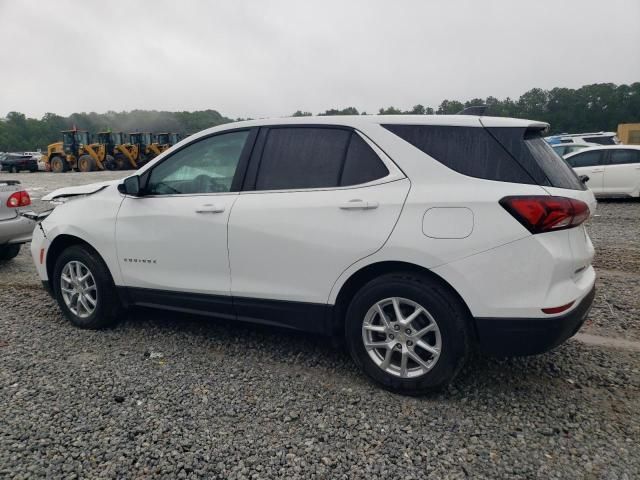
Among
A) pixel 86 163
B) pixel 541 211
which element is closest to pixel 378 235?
pixel 541 211

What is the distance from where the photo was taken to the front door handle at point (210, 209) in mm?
3596

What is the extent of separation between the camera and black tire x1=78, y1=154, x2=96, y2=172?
31391mm

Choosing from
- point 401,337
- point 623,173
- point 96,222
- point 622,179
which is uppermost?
point 96,222

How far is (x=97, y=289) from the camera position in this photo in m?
4.22

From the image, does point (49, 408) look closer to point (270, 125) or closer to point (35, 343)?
Result: point (35, 343)

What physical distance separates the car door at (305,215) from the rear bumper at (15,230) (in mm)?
4282

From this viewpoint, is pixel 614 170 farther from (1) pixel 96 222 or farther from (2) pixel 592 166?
(1) pixel 96 222

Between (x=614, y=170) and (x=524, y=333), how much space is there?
11358 millimetres

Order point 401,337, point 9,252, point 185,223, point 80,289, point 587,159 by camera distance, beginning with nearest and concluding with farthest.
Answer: point 401,337
point 185,223
point 80,289
point 9,252
point 587,159

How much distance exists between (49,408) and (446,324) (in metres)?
2.36

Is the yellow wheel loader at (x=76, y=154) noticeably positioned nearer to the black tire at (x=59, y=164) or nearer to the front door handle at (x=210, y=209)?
the black tire at (x=59, y=164)

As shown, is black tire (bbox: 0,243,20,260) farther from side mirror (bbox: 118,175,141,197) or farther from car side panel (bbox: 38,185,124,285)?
side mirror (bbox: 118,175,141,197)

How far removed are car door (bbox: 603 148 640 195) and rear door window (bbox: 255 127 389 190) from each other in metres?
11.2

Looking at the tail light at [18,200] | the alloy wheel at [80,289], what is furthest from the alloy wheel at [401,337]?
the tail light at [18,200]
